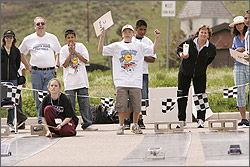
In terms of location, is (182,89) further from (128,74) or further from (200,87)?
(128,74)

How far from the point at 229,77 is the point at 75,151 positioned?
13813 millimetres

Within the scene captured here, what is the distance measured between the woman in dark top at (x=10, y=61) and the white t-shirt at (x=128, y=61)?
78.7 inches

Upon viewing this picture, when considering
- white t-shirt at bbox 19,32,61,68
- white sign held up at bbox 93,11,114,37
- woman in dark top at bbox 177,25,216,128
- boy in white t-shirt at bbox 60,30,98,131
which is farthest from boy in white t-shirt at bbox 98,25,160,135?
white t-shirt at bbox 19,32,61,68

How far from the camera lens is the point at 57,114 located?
1034 centimetres

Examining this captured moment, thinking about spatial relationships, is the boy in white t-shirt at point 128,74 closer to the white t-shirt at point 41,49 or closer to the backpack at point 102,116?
the white t-shirt at point 41,49

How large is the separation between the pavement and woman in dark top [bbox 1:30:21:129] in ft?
5.19

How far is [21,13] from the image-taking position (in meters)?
82.3

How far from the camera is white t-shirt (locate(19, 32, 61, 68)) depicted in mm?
11789

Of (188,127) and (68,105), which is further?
(188,127)

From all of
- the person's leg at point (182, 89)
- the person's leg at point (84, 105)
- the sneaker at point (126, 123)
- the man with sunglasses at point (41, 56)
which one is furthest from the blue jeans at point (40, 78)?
the person's leg at point (182, 89)

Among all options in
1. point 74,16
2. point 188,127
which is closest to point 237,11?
point 74,16

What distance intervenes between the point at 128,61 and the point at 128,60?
0.02 m

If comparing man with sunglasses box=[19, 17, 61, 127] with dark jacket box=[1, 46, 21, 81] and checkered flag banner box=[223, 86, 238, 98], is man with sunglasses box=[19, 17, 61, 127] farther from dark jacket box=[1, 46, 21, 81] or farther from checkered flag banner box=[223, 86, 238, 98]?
checkered flag banner box=[223, 86, 238, 98]

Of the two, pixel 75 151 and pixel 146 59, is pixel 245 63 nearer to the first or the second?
pixel 146 59
